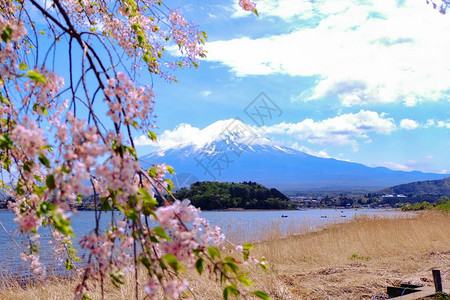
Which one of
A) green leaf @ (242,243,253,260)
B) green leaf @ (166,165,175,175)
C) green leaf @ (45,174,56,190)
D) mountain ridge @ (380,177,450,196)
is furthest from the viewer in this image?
mountain ridge @ (380,177,450,196)

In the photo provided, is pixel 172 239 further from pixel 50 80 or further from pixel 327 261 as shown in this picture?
pixel 327 261

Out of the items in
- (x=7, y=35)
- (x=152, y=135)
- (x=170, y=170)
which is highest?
(x=7, y=35)

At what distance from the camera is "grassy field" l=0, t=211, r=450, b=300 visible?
434cm

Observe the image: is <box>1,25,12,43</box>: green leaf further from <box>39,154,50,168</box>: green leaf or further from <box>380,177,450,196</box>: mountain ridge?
<box>380,177,450,196</box>: mountain ridge

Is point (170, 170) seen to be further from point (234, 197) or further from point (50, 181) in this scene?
point (234, 197)

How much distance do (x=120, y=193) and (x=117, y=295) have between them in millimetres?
3542

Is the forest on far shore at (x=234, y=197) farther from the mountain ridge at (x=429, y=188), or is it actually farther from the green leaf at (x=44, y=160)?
the green leaf at (x=44, y=160)

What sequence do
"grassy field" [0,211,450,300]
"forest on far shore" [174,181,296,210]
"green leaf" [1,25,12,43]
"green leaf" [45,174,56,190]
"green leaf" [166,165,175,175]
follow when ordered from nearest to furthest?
"green leaf" [45,174,56,190] < "green leaf" [1,25,12,43] < "green leaf" [166,165,175,175] < "grassy field" [0,211,450,300] < "forest on far shore" [174,181,296,210]

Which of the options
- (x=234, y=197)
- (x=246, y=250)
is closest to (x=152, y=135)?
(x=246, y=250)

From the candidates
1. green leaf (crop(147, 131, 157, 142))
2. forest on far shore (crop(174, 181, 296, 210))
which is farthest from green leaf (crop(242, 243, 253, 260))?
forest on far shore (crop(174, 181, 296, 210))

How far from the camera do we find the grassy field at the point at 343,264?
434cm

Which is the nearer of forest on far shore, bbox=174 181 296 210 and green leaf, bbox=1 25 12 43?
green leaf, bbox=1 25 12 43

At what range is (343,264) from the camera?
639 cm

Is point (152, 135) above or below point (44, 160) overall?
above
